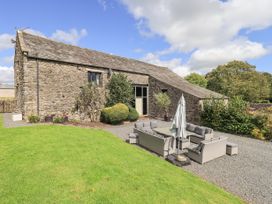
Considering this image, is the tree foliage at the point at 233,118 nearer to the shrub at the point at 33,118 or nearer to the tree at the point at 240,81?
the shrub at the point at 33,118

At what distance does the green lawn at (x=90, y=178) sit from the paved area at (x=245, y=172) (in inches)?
22.3

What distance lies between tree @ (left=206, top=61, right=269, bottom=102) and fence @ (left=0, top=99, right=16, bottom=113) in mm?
34066

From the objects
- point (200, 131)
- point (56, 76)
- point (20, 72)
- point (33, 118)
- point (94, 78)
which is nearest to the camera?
point (200, 131)

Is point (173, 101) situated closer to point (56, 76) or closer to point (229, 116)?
point (229, 116)

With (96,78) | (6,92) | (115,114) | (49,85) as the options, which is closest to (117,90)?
(96,78)

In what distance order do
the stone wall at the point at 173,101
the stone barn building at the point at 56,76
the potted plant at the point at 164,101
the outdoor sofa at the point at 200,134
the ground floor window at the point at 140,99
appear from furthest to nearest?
the ground floor window at the point at 140,99 < the potted plant at the point at 164,101 < the stone wall at the point at 173,101 < the stone barn building at the point at 56,76 < the outdoor sofa at the point at 200,134

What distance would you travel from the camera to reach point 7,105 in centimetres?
1855

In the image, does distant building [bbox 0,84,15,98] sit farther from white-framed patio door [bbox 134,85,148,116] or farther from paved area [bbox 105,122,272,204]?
paved area [bbox 105,122,272,204]

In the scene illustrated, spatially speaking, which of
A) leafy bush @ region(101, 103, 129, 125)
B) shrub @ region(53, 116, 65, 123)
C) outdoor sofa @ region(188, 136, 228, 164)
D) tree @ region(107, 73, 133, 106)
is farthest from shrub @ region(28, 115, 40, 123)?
outdoor sofa @ region(188, 136, 228, 164)

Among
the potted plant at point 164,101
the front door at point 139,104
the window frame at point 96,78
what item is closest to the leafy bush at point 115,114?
the window frame at point 96,78

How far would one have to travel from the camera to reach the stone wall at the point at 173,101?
1483 centimetres

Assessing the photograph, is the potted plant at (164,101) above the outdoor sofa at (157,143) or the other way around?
above

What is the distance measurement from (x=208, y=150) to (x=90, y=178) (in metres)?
4.91

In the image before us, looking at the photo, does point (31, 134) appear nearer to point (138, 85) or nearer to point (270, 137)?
point (138, 85)
